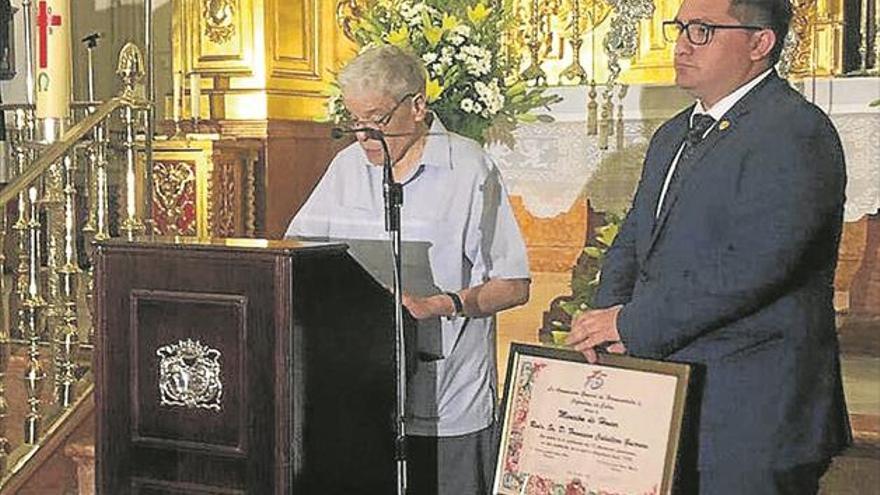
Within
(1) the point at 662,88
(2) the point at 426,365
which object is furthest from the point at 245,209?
(2) the point at 426,365

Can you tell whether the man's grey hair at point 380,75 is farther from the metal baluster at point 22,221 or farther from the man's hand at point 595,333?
the metal baluster at point 22,221

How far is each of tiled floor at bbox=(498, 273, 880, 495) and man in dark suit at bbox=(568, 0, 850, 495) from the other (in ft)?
4.65

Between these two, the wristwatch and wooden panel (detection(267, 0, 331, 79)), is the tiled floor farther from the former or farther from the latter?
wooden panel (detection(267, 0, 331, 79))

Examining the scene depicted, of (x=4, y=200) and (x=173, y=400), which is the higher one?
(x=4, y=200)

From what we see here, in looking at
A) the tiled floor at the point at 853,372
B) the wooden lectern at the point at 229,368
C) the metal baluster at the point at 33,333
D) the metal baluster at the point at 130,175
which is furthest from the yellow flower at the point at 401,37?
the wooden lectern at the point at 229,368

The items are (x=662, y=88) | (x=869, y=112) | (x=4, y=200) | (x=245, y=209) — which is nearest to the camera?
(x=4, y=200)

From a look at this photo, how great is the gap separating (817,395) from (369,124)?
1071 mm

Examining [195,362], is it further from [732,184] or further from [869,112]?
[869,112]

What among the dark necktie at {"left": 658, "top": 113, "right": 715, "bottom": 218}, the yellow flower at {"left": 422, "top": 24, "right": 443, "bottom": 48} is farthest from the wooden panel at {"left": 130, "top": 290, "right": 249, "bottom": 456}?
the yellow flower at {"left": 422, "top": 24, "right": 443, "bottom": 48}

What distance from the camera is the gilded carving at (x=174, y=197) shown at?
6.02 m

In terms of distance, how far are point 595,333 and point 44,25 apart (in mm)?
6065

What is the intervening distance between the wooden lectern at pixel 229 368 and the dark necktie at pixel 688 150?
2.03 feet

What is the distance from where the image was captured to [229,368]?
2500 millimetres

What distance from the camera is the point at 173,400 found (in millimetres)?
2539
